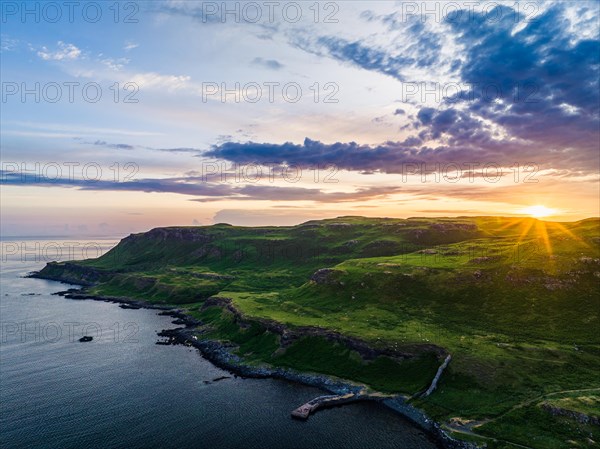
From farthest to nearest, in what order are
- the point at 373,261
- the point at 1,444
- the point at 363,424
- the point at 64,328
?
the point at 373,261 → the point at 64,328 → the point at 363,424 → the point at 1,444

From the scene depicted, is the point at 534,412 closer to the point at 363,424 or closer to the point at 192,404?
the point at 363,424

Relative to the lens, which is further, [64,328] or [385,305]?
[64,328]

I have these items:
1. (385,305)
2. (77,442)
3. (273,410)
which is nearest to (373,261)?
(385,305)

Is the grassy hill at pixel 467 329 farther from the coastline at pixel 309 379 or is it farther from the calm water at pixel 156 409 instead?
the calm water at pixel 156 409

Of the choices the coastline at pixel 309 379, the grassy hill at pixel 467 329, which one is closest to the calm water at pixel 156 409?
the coastline at pixel 309 379

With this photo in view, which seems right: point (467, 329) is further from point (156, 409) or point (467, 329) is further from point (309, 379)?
point (156, 409)

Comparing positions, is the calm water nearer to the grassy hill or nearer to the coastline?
the coastline

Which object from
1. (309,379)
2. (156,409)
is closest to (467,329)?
(309,379)

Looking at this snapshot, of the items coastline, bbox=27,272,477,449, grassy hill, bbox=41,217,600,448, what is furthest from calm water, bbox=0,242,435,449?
grassy hill, bbox=41,217,600,448

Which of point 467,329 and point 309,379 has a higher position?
point 467,329
